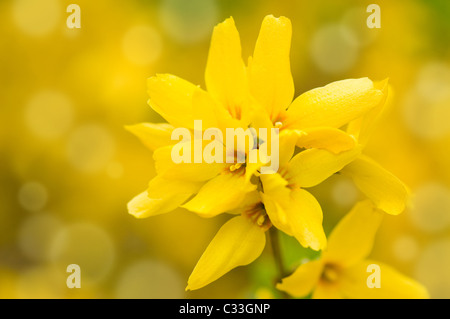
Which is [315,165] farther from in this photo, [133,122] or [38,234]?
[38,234]

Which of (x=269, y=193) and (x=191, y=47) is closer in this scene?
(x=269, y=193)

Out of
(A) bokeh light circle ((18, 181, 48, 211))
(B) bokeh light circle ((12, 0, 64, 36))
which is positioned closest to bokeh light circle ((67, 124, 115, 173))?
(A) bokeh light circle ((18, 181, 48, 211))

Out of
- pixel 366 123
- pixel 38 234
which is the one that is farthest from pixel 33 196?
pixel 366 123

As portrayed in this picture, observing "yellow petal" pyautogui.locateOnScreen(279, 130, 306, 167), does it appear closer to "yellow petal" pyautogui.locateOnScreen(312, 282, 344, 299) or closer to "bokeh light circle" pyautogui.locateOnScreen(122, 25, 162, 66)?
"yellow petal" pyautogui.locateOnScreen(312, 282, 344, 299)

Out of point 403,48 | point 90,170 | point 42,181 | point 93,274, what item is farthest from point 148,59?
point 403,48

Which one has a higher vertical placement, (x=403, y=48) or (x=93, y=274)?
(x=403, y=48)

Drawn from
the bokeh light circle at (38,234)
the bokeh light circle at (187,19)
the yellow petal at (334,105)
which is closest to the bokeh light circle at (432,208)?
the bokeh light circle at (187,19)

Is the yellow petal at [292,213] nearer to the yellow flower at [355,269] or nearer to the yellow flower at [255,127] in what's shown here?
the yellow flower at [255,127]

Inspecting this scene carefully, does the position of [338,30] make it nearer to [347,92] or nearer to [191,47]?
[191,47]
